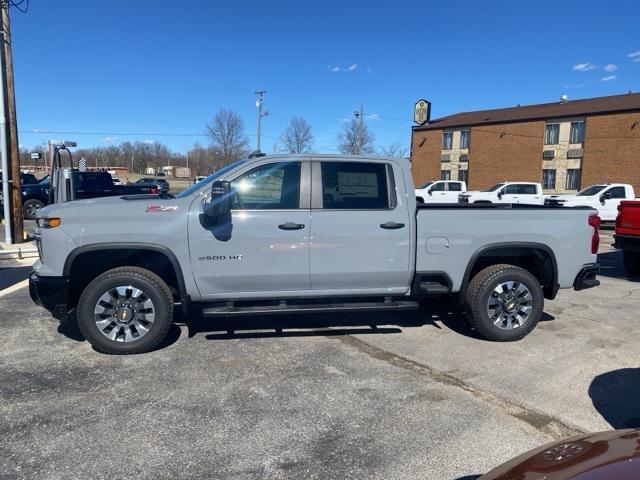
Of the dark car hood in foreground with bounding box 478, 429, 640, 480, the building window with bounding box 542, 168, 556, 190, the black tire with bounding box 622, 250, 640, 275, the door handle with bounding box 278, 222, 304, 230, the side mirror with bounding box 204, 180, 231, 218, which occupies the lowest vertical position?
the black tire with bounding box 622, 250, 640, 275

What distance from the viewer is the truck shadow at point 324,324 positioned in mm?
5273

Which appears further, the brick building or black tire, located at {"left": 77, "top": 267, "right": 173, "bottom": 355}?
the brick building

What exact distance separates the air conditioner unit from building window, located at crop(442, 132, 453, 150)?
10.4 metres

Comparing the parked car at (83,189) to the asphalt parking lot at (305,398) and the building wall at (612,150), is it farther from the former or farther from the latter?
the building wall at (612,150)

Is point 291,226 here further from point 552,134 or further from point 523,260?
point 552,134

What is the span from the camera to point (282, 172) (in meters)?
4.82

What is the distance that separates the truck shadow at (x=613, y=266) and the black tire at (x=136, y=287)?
816cm

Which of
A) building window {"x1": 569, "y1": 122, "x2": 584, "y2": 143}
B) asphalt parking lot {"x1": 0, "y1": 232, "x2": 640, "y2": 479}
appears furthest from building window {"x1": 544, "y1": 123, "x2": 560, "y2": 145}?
asphalt parking lot {"x1": 0, "y1": 232, "x2": 640, "y2": 479}

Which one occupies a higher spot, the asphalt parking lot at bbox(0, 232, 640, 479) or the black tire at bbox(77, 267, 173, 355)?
the black tire at bbox(77, 267, 173, 355)

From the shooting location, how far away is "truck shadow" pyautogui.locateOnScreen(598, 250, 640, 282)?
905 cm

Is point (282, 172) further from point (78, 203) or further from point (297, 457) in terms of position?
point (297, 457)

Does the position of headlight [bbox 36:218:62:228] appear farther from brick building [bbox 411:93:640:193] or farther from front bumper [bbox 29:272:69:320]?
brick building [bbox 411:93:640:193]

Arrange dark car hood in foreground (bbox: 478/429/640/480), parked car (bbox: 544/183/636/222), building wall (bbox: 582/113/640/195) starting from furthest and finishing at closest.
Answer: building wall (bbox: 582/113/640/195) → parked car (bbox: 544/183/636/222) → dark car hood in foreground (bbox: 478/429/640/480)

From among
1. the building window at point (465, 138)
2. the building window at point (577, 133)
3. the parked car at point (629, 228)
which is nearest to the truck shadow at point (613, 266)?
the parked car at point (629, 228)
